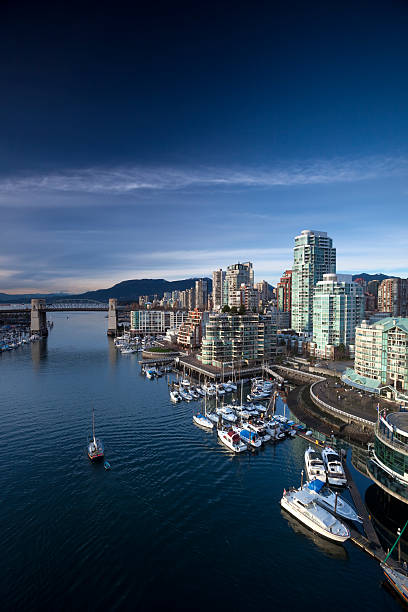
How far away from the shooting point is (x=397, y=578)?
42.4 feet

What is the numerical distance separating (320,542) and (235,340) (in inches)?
1458

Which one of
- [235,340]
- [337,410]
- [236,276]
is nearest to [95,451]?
[337,410]

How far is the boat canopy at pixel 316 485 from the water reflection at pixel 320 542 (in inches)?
86.5

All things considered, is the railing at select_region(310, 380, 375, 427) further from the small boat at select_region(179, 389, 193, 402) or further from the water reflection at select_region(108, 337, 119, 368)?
the water reflection at select_region(108, 337, 119, 368)

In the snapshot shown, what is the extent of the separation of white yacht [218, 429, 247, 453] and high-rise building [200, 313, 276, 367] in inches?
924

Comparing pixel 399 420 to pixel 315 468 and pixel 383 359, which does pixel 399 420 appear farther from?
pixel 383 359

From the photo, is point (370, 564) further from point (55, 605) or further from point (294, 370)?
point (294, 370)

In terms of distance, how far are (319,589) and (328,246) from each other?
7615cm

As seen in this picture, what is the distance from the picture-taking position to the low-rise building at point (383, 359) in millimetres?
33931

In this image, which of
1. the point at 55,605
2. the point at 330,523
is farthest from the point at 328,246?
the point at 55,605

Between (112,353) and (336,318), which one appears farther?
(112,353)

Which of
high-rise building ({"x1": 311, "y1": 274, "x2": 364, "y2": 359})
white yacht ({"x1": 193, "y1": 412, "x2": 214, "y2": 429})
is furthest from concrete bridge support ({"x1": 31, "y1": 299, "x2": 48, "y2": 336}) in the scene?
white yacht ({"x1": 193, "y1": 412, "x2": 214, "y2": 429})

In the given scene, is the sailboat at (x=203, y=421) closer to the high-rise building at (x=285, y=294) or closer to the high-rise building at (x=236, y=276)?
the high-rise building at (x=285, y=294)

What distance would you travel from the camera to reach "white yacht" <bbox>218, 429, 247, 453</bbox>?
24781 millimetres
